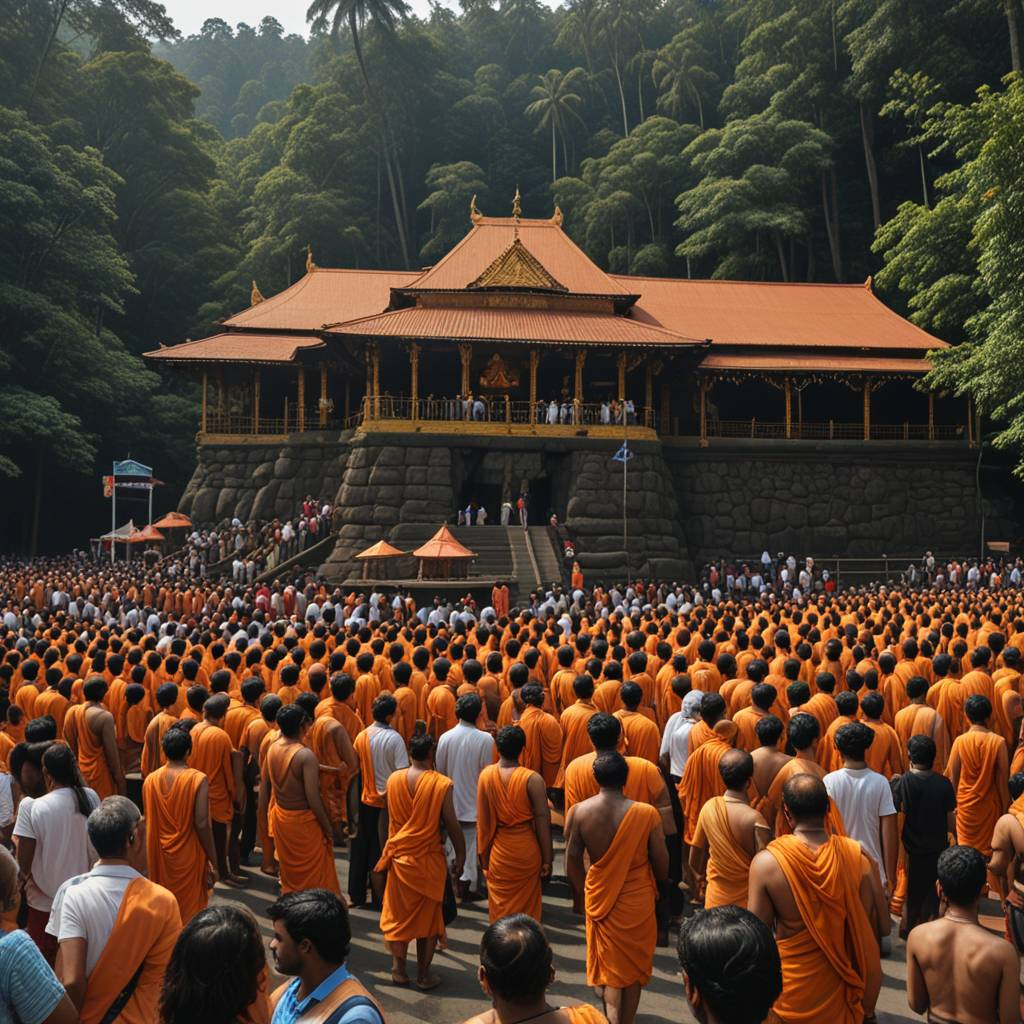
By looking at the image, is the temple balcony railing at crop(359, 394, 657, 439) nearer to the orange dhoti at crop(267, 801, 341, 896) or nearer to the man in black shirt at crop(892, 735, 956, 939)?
Result: the orange dhoti at crop(267, 801, 341, 896)

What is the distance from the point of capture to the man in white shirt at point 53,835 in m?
5.20

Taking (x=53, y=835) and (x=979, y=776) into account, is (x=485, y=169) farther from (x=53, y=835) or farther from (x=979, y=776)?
(x=53, y=835)

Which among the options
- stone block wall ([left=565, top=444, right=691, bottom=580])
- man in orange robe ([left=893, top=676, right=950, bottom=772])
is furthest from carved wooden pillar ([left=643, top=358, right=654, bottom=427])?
man in orange robe ([left=893, top=676, right=950, bottom=772])

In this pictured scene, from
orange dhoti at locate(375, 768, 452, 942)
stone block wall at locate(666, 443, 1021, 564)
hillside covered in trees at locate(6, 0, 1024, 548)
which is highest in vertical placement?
hillside covered in trees at locate(6, 0, 1024, 548)

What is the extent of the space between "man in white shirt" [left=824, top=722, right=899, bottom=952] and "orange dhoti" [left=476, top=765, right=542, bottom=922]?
1.90m

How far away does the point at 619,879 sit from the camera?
5.12 metres

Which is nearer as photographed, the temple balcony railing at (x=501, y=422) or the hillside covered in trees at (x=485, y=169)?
the temple balcony railing at (x=501, y=422)

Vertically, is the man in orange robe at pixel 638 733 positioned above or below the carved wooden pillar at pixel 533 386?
below

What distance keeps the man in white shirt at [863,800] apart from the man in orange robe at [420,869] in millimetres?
2409

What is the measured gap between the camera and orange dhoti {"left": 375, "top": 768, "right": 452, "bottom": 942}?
6145 millimetres

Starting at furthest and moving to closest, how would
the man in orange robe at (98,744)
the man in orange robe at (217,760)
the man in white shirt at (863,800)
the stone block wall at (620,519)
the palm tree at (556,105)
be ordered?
the palm tree at (556,105), the stone block wall at (620,519), the man in orange robe at (98,744), the man in orange robe at (217,760), the man in white shirt at (863,800)

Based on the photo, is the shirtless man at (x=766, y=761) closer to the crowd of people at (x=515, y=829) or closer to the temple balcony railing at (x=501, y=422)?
the crowd of people at (x=515, y=829)

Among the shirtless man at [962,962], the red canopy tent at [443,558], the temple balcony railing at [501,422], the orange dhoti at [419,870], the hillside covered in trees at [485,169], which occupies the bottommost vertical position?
the orange dhoti at [419,870]

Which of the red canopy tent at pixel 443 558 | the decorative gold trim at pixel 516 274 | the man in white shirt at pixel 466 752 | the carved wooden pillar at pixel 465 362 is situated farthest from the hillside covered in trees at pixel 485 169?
the man in white shirt at pixel 466 752
